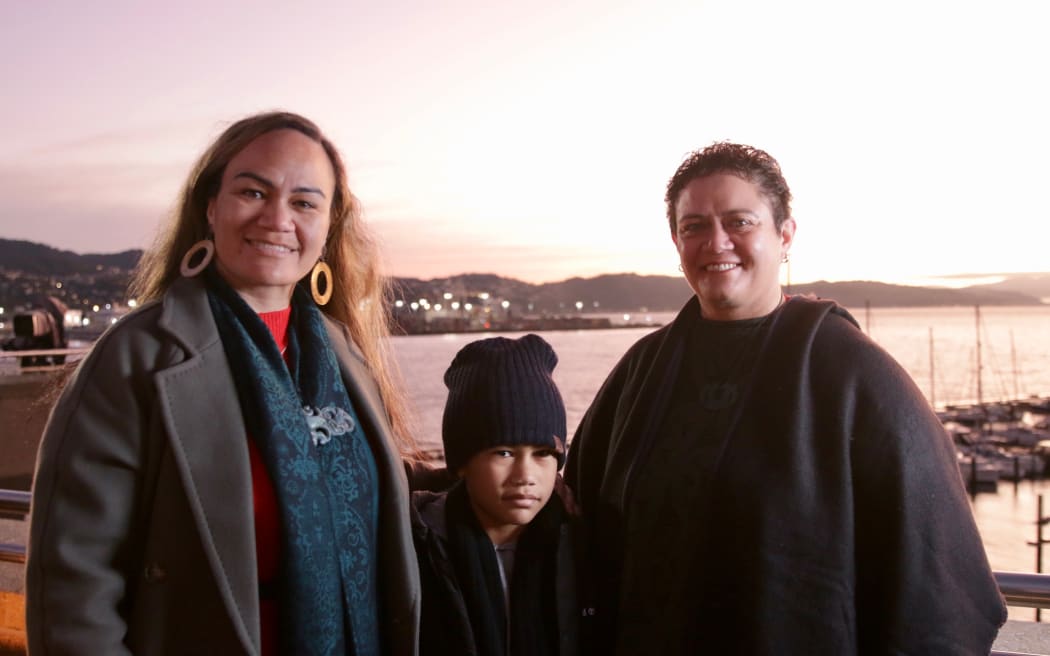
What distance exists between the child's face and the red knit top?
53 centimetres

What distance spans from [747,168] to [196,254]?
140cm

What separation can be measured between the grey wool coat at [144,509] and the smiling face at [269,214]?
0.22 meters

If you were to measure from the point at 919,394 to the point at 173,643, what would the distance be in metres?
1.73

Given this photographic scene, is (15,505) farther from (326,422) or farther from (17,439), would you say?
(17,439)

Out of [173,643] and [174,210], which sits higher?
[174,210]

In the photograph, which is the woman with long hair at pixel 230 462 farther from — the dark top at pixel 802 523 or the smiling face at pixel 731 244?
the smiling face at pixel 731 244

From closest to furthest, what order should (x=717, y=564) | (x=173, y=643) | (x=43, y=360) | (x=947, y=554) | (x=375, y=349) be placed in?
1. (x=173, y=643)
2. (x=947, y=554)
3. (x=717, y=564)
4. (x=375, y=349)
5. (x=43, y=360)

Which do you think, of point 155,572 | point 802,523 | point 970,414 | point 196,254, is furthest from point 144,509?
point 970,414

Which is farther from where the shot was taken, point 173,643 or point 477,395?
point 477,395

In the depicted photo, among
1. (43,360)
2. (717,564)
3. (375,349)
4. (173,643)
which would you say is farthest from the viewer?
(43,360)

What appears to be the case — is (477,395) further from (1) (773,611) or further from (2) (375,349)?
(1) (773,611)

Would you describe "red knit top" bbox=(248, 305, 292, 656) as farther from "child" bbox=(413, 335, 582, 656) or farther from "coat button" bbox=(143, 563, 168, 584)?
Answer: "child" bbox=(413, 335, 582, 656)

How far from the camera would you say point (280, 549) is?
1.86 metres

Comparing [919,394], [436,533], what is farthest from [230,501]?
[919,394]
